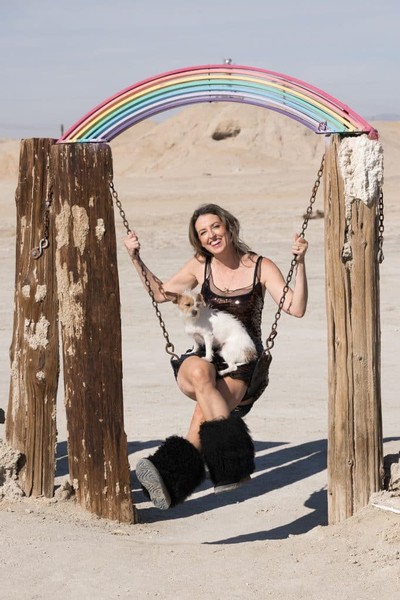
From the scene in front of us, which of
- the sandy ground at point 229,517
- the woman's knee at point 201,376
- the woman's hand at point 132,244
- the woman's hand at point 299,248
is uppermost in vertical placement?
the woman's hand at point 132,244

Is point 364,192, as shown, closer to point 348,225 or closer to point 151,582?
point 348,225

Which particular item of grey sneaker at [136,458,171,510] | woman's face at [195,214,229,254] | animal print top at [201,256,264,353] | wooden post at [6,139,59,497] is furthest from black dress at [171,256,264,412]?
wooden post at [6,139,59,497]

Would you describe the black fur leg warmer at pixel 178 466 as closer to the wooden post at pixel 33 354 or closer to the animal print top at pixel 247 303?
the animal print top at pixel 247 303

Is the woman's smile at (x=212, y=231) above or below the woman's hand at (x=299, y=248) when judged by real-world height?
above

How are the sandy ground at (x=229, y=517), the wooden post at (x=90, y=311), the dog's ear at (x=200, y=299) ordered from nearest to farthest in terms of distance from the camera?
the sandy ground at (x=229, y=517) < the wooden post at (x=90, y=311) < the dog's ear at (x=200, y=299)

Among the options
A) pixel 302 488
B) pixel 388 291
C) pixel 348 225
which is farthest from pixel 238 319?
pixel 388 291

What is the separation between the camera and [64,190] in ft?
21.2

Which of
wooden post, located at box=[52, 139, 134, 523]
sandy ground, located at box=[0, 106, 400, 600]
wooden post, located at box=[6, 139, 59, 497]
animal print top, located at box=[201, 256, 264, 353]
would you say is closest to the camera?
sandy ground, located at box=[0, 106, 400, 600]

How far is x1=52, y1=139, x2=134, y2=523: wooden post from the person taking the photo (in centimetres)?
642

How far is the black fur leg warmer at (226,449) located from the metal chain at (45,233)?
151cm

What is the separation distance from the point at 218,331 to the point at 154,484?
0.96 metres

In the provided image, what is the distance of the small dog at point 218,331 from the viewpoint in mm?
6488

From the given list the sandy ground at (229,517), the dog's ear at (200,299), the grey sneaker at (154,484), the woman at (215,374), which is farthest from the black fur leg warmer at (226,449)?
the dog's ear at (200,299)

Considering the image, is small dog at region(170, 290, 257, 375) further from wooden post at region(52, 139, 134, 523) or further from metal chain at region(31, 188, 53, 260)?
metal chain at region(31, 188, 53, 260)
